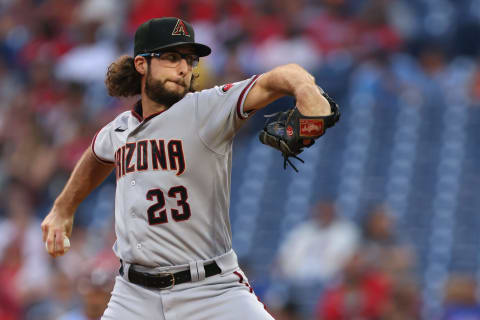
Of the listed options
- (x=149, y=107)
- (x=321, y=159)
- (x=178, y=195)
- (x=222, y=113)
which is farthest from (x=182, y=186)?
(x=321, y=159)

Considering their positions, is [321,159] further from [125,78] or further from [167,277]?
[167,277]

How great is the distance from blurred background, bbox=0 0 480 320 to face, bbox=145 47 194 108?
121 inches

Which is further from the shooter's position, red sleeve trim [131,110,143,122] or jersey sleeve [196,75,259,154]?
red sleeve trim [131,110,143,122]

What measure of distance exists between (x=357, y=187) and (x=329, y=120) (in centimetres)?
528

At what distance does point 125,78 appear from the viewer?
393 centimetres

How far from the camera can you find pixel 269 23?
30.9ft

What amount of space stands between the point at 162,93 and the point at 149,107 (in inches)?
4.7

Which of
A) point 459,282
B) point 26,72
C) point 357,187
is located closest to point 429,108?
point 357,187

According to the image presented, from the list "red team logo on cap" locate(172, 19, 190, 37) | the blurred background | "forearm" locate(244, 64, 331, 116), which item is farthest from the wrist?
the blurred background

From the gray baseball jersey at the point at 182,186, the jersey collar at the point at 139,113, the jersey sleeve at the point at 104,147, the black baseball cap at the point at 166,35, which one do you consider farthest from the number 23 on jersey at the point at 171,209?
the black baseball cap at the point at 166,35

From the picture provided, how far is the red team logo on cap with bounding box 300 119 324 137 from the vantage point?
2.96 metres

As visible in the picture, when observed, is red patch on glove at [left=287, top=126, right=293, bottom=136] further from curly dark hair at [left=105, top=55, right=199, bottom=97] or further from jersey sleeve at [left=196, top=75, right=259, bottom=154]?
curly dark hair at [left=105, top=55, right=199, bottom=97]

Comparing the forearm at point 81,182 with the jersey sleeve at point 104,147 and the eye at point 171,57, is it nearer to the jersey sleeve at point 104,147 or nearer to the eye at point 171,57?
the jersey sleeve at point 104,147

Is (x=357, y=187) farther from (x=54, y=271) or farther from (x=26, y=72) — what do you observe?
(x=26, y=72)
